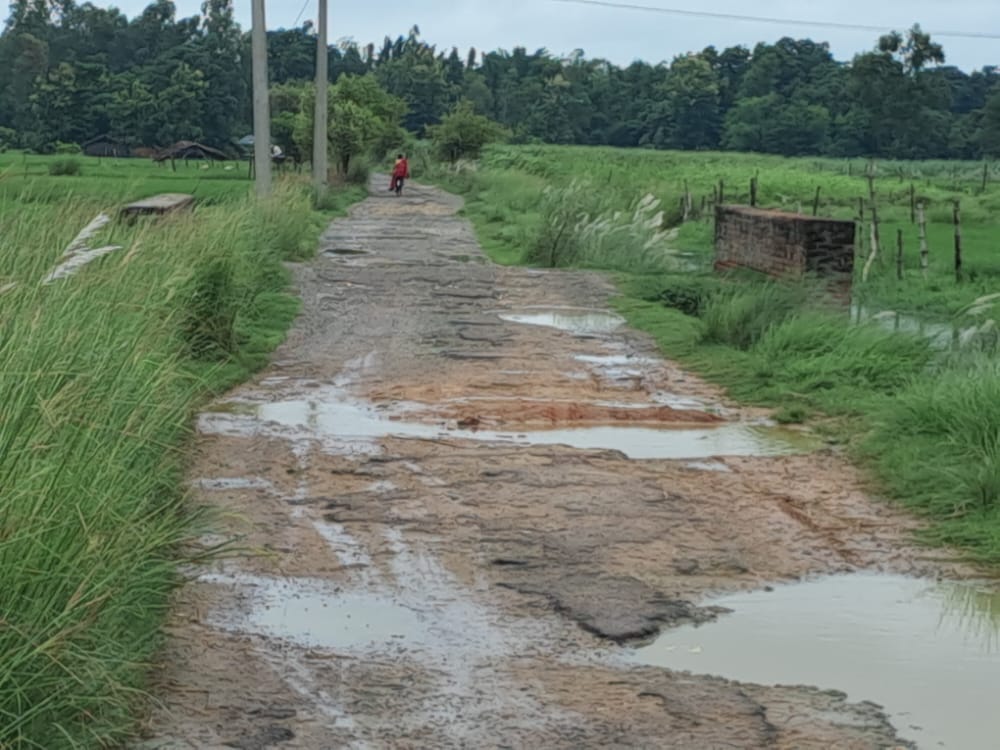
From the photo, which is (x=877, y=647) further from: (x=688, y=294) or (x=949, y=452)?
(x=688, y=294)

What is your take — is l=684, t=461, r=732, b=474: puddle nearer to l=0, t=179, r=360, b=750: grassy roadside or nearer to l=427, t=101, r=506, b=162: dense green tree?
l=0, t=179, r=360, b=750: grassy roadside

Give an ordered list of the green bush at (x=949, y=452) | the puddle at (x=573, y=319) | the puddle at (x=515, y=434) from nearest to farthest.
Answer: the green bush at (x=949, y=452)
the puddle at (x=515, y=434)
the puddle at (x=573, y=319)

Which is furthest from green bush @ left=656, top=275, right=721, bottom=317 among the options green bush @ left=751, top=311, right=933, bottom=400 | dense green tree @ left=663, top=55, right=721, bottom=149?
dense green tree @ left=663, top=55, right=721, bottom=149

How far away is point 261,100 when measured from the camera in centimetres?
2348

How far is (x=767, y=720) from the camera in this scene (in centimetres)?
477

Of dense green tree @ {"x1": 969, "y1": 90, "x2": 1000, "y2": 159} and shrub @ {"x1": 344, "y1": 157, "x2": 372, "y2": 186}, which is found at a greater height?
dense green tree @ {"x1": 969, "y1": 90, "x2": 1000, "y2": 159}

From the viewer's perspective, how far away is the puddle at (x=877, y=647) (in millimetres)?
5008

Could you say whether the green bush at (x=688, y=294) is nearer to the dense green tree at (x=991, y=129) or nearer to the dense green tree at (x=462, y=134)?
the dense green tree at (x=462, y=134)

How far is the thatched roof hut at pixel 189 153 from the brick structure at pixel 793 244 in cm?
4796

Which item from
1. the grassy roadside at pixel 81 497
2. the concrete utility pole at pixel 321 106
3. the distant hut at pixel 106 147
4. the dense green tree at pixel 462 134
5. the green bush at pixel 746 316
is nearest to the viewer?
the grassy roadside at pixel 81 497

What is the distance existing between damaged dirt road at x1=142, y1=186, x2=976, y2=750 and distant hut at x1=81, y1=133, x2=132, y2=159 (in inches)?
2425

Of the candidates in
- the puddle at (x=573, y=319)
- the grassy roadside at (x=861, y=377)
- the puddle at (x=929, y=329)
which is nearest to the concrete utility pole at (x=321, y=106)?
the grassy roadside at (x=861, y=377)

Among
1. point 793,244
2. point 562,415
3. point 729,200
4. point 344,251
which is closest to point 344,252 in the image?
point 344,251

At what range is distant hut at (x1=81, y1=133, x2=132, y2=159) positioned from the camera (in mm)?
70688
